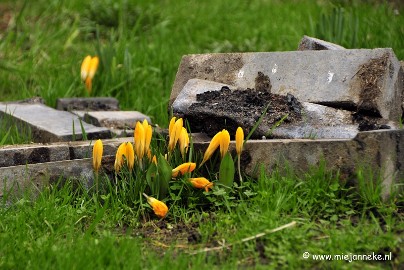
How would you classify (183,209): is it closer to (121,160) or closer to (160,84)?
(121,160)

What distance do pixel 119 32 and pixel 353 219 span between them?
4.36m

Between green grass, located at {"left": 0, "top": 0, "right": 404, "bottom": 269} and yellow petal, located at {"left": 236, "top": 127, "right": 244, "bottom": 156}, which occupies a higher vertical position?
yellow petal, located at {"left": 236, "top": 127, "right": 244, "bottom": 156}

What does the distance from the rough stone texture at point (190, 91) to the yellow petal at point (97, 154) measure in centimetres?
63

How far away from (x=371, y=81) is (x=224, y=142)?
100 centimetres

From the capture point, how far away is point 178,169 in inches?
152

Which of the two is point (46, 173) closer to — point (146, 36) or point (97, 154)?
point (97, 154)

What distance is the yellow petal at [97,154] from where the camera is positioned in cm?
389

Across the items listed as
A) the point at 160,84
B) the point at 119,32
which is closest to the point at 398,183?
the point at 160,84

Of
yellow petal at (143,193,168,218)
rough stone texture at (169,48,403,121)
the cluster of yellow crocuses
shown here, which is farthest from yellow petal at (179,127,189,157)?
rough stone texture at (169,48,403,121)

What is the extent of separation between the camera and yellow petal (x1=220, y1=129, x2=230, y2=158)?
3.83 metres

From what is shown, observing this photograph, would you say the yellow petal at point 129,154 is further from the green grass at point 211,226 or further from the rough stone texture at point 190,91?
the rough stone texture at point 190,91

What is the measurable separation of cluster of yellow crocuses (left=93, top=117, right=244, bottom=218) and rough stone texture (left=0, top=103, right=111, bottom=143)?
33.6 inches

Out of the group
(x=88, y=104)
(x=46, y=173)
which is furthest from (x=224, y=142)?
(x=88, y=104)

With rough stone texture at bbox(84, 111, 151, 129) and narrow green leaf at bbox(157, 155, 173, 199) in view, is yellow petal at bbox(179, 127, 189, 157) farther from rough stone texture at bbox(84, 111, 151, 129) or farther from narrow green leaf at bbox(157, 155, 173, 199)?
rough stone texture at bbox(84, 111, 151, 129)
